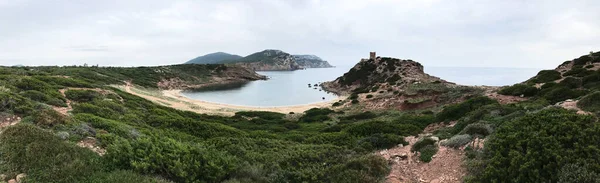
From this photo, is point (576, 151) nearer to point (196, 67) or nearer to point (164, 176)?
point (164, 176)

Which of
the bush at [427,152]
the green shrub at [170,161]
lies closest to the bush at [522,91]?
the bush at [427,152]

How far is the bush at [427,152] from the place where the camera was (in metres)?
9.02

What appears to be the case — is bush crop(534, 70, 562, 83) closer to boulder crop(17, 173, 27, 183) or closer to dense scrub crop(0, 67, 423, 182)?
dense scrub crop(0, 67, 423, 182)

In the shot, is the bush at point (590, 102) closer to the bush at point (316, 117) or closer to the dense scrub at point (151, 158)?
the dense scrub at point (151, 158)

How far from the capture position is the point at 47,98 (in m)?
15.0

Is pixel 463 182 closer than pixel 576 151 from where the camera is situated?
No

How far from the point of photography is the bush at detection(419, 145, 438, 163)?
9022mm

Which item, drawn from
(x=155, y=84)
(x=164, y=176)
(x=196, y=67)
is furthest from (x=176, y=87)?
(x=164, y=176)

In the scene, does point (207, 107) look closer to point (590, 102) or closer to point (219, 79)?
point (590, 102)

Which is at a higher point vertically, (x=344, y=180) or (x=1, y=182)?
(x=1, y=182)

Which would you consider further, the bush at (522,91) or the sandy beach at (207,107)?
the sandy beach at (207,107)

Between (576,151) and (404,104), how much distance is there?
26.6m

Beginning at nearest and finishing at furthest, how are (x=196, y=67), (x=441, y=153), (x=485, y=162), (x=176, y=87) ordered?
(x=485, y=162)
(x=441, y=153)
(x=176, y=87)
(x=196, y=67)

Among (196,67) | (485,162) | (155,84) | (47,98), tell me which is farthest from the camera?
(196,67)
